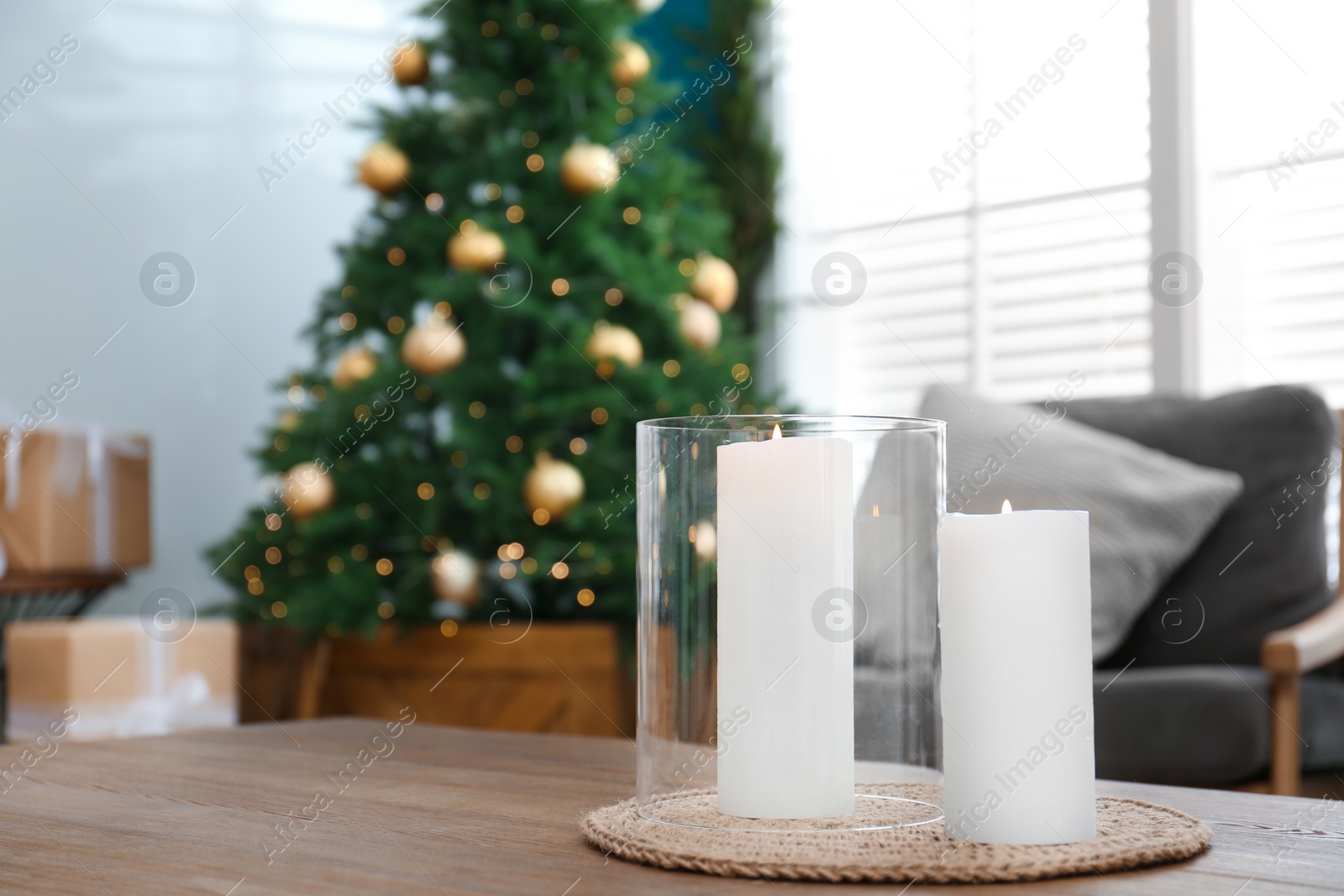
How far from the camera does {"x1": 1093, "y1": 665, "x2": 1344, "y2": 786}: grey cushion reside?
1482 millimetres

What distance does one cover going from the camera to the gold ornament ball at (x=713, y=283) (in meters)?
2.54

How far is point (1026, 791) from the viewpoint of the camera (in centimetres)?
45

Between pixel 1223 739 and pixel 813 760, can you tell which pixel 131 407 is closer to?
pixel 1223 739

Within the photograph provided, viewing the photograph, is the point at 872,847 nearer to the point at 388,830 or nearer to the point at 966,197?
the point at 388,830

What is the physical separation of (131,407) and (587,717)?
5.48 feet

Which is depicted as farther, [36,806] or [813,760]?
[36,806]

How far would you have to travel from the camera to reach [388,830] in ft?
1.65

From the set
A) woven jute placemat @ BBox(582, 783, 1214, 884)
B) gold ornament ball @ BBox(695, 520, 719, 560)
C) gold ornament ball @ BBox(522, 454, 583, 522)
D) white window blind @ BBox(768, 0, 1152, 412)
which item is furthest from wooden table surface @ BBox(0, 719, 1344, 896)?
white window blind @ BBox(768, 0, 1152, 412)

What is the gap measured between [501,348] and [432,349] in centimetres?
16

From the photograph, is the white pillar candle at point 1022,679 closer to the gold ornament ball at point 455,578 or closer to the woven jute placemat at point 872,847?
the woven jute placemat at point 872,847

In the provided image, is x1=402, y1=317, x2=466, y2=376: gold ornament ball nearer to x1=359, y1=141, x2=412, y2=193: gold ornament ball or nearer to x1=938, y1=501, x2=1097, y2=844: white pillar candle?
x1=359, y1=141, x2=412, y2=193: gold ornament ball

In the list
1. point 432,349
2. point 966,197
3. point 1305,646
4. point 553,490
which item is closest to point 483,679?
point 553,490

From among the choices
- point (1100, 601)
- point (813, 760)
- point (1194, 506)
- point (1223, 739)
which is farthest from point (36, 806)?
point (1194, 506)

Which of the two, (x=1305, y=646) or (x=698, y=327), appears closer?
(x=1305, y=646)
